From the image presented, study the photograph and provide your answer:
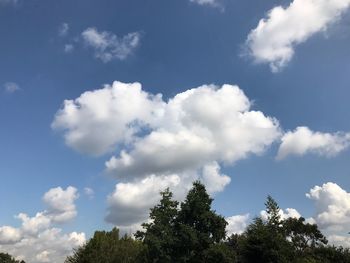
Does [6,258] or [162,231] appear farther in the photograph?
[6,258]

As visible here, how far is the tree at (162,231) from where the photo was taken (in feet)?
252

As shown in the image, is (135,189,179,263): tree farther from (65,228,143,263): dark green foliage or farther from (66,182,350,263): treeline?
(65,228,143,263): dark green foliage

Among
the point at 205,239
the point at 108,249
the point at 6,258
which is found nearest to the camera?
the point at 205,239

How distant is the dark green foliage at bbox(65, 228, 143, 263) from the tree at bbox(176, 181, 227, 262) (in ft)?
56.8

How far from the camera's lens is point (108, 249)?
321ft

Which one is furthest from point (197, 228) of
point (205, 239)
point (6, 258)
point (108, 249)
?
point (6, 258)

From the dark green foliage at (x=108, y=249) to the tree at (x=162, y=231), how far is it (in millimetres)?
14247

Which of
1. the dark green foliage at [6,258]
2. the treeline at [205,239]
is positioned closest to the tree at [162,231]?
the treeline at [205,239]

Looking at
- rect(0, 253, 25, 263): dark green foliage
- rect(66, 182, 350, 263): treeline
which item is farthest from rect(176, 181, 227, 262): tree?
rect(0, 253, 25, 263): dark green foliage

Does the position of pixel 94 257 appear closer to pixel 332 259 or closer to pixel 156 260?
pixel 156 260

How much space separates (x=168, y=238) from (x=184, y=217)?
16.7 feet

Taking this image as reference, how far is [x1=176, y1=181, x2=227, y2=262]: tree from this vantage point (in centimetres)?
7631

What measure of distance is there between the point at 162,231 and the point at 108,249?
2404cm

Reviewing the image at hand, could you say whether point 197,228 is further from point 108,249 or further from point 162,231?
point 108,249
